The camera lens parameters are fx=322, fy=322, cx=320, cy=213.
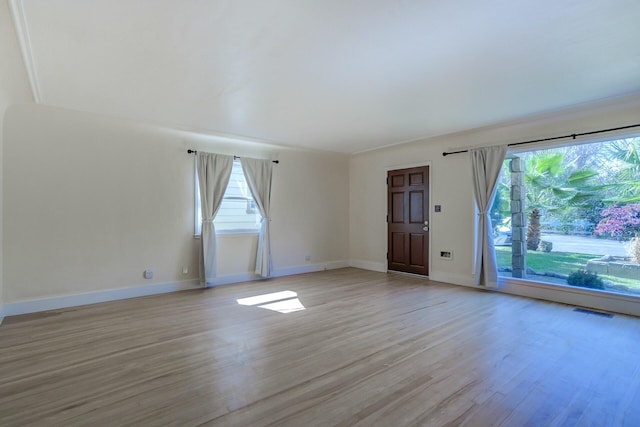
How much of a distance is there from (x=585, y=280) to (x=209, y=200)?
5.72 m

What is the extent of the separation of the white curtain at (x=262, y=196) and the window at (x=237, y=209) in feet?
0.37

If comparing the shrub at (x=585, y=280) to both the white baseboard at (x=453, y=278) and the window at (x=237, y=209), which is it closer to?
the white baseboard at (x=453, y=278)

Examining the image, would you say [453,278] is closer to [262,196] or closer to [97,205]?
[262,196]

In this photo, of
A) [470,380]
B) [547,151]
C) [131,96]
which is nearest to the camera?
[470,380]

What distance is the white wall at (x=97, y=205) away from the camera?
401cm

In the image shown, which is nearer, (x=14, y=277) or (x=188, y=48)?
(x=188, y=48)

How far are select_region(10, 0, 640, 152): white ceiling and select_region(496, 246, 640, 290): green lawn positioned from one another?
2.07 meters

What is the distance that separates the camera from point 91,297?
445 centimetres

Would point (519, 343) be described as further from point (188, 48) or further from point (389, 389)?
point (188, 48)

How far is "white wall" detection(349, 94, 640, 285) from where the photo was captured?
14.1 feet

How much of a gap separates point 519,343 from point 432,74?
2.74 m

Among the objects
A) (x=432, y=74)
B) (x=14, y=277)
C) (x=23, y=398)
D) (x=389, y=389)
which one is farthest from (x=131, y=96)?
(x=389, y=389)

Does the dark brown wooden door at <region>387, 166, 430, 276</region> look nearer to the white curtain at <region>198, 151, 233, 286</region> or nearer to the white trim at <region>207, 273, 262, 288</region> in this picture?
the white trim at <region>207, 273, 262, 288</region>

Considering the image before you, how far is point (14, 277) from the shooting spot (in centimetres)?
396
